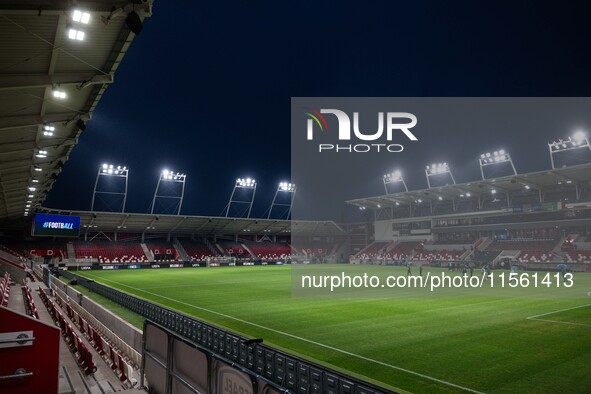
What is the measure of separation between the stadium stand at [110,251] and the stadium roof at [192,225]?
255cm

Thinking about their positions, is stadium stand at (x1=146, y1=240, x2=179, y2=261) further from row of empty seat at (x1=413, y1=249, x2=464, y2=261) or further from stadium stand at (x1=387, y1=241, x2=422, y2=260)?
row of empty seat at (x1=413, y1=249, x2=464, y2=261)

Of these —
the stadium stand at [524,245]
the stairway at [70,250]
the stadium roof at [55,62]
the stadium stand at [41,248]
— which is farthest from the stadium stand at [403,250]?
the stadium roof at [55,62]

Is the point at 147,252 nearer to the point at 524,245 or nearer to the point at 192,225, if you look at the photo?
the point at 192,225

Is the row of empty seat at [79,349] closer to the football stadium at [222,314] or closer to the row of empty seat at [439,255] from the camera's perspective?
the football stadium at [222,314]

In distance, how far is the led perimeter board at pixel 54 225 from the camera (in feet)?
162

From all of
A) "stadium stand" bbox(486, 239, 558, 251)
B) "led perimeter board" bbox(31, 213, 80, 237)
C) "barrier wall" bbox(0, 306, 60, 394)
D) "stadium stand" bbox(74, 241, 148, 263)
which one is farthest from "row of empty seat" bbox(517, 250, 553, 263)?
"led perimeter board" bbox(31, 213, 80, 237)

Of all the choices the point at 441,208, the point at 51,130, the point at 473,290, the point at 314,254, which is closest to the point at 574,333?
the point at 473,290

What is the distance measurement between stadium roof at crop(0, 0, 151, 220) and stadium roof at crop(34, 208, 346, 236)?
40899 mm

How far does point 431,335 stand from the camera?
14.7 metres

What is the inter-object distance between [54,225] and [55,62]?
152 feet

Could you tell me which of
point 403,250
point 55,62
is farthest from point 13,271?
point 403,250

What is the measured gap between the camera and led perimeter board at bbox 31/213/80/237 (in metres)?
49.5

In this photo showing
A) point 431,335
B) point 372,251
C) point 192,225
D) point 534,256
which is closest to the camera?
point 431,335

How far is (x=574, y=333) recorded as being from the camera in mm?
14633
